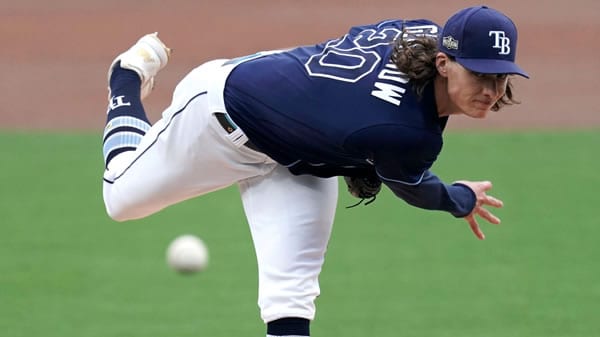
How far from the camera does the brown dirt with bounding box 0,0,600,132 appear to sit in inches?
519

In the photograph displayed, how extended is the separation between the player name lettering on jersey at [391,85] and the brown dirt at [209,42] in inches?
318

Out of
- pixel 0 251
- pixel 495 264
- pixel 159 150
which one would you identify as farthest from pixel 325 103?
pixel 0 251

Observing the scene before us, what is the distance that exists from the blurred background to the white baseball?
10 centimetres

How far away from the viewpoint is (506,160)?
10.7 m

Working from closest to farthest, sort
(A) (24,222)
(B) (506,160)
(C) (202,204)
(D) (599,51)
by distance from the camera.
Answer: (A) (24,222)
(C) (202,204)
(B) (506,160)
(D) (599,51)

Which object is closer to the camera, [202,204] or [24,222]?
[24,222]

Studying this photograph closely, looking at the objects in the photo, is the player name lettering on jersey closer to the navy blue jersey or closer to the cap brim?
the navy blue jersey

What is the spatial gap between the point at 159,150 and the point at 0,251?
139 inches

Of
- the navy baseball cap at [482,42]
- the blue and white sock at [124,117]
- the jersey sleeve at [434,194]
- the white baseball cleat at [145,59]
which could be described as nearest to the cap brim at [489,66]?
the navy baseball cap at [482,42]

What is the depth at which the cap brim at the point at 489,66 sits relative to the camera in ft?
13.9

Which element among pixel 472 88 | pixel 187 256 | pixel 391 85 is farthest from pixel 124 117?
pixel 187 256

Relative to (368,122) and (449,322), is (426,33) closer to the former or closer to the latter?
(368,122)

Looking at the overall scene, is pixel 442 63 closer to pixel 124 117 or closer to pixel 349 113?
pixel 349 113

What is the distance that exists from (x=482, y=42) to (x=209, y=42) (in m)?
11.8
